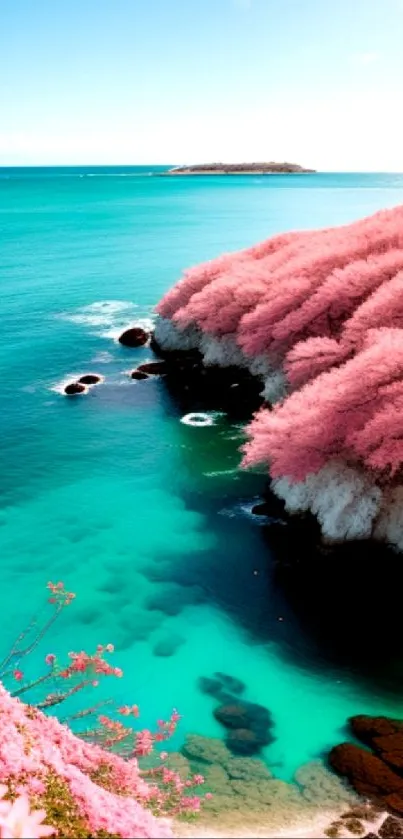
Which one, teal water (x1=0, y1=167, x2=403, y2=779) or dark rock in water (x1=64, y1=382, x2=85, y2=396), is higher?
dark rock in water (x1=64, y1=382, x2=85, y2=396)

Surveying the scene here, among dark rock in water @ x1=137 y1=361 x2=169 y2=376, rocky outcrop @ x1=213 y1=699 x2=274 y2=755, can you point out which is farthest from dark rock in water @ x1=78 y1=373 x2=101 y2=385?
rocky outcrop @ x1=213 y1=699 x2=274 y2=755

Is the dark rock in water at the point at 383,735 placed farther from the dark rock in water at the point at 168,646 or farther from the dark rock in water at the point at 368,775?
the dark rock in water at the point at 168,646

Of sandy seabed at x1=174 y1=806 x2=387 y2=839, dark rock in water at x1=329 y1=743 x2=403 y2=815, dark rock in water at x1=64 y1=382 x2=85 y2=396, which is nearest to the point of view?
sandy seabed at x1=174 y1=806 x2=387 y2=839

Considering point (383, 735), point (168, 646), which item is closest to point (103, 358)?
point (168, 646)

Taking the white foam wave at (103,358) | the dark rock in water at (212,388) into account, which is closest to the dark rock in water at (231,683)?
the dark rock in water at (212,388)

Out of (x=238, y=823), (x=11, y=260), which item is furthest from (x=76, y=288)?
(x=238, y=823)

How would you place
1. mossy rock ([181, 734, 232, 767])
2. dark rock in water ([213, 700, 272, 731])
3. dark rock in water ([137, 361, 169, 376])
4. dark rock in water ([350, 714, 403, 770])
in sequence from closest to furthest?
dark rock in water ([350, 714, 403, 770]), mossy rock ([181, 734, 232, 767]), dark rock in water ([213, 700, 272, 731]), dark rock in water ([137, 361, 169, 376])

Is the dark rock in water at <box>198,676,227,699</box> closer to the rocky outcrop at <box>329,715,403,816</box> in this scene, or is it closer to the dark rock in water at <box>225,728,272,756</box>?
the dark rock in water at <box>225,728,272,756</box>
